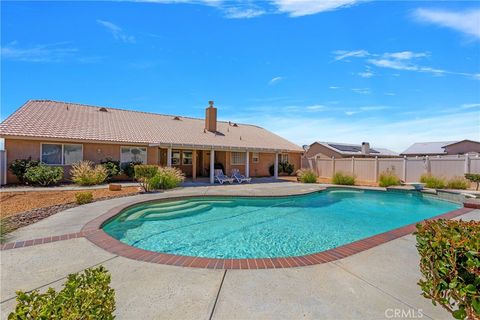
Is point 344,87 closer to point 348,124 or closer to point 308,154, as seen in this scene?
point 348,124

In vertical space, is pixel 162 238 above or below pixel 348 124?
below

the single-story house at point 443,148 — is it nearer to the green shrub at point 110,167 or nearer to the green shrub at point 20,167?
the green shrub at point 110,167

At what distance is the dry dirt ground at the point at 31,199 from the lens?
7801 millimetres

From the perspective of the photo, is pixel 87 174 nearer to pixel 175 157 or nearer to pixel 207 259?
pixel 175 157

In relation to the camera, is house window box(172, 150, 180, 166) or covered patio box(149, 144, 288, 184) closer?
covered patio box(149, 144, 288, 184)

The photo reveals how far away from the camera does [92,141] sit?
49.4ft

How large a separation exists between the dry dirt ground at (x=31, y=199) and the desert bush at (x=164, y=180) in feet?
5.74

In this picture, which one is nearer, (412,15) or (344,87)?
(412,15)

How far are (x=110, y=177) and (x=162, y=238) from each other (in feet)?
36.0

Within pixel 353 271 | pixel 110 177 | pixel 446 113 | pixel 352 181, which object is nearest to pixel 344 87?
pixel 352 181

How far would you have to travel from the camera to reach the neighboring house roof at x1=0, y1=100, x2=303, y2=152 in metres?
14.5

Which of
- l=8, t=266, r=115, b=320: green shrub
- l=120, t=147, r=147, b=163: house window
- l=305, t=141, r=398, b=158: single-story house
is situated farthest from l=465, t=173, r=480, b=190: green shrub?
l=120, t=147, r=147, b=163: house window

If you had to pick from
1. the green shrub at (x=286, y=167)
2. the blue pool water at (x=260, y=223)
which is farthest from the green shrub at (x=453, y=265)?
the green shrub at (x=286, y=167)

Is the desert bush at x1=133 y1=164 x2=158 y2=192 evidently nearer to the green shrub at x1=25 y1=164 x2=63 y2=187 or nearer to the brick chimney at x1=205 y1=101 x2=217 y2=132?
the green shrub at x1=25 y1=164 x2=63 y2=187
